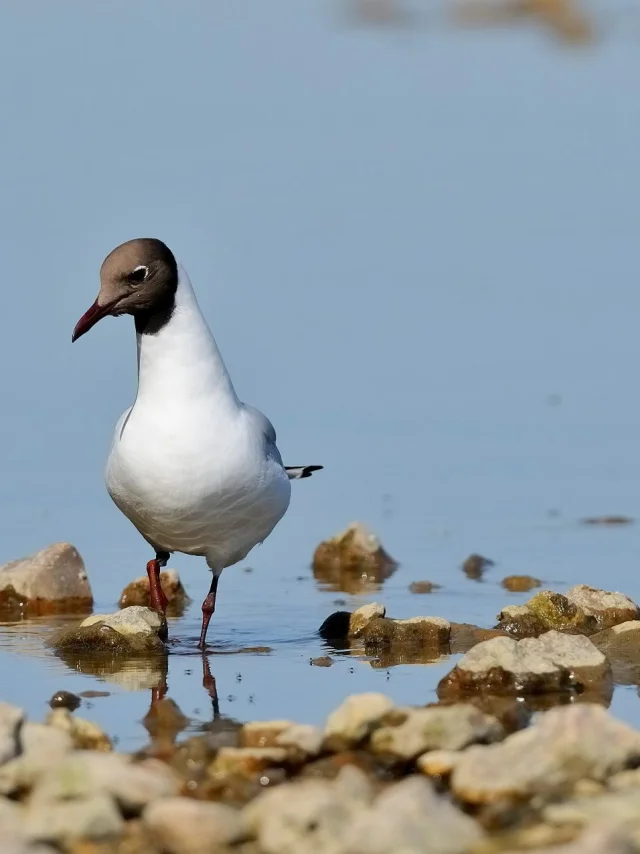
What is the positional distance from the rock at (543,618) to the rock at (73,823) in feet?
10.8

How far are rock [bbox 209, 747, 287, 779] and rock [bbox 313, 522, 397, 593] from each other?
4095 mm

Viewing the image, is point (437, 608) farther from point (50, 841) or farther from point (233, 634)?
point (50, 841)

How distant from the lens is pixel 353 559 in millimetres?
9477

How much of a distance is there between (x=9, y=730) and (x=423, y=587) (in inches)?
157

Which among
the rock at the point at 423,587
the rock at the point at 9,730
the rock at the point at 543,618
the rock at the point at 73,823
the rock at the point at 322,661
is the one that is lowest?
the rock at the point at 73,823

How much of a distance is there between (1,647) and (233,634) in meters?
1.06

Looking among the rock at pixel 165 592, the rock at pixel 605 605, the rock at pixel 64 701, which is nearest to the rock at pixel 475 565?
the rock at pixel 605 605

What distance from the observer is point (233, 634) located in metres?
7.85

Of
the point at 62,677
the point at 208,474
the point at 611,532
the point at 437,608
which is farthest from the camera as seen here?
the point at 611,532

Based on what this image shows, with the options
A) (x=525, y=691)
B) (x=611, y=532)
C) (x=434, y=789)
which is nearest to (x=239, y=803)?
(x=434, y=789)

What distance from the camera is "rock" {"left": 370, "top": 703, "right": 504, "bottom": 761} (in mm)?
5211

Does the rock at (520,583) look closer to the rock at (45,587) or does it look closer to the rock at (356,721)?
the rock at (45,587)

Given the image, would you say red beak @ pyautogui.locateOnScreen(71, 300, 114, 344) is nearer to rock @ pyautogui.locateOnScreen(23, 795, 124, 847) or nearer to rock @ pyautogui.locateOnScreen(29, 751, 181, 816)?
rock @ pyautogui.locateOnScreen(29, 751, 181, 816)

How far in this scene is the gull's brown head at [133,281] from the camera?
7.49 metres
